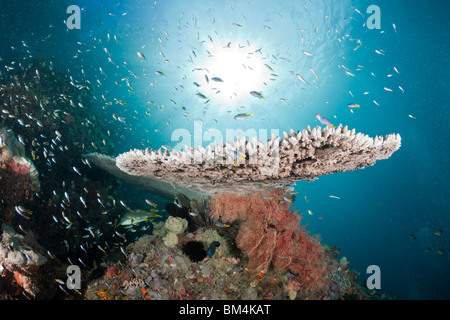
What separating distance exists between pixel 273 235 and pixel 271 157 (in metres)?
2.47

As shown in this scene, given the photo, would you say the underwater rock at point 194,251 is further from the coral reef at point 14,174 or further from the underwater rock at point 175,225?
the coral reef at point 14,174

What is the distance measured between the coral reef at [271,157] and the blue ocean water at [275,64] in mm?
2227

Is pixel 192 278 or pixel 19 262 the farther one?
pixel 192 278

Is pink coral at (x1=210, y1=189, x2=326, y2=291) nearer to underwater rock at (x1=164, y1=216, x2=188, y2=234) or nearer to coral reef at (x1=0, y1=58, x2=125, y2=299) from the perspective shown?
underwater rock at (x1=164, y1=216, x2=188, y2=234)

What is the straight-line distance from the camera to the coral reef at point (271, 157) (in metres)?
2.98

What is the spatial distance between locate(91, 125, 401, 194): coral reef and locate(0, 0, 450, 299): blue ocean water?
2.23m

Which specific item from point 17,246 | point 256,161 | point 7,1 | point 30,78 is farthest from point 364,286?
point 7,1

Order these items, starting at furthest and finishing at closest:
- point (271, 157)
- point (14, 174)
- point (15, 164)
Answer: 1. point (15, 164)
2. point (14, 174)
3. point (271, 157)

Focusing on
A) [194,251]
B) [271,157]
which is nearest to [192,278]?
[194,251]

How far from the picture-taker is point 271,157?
332 centimetres

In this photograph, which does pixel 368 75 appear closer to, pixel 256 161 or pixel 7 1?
pixel 256 161

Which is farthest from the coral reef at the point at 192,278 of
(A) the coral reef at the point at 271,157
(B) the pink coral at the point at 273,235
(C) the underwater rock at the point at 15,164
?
(C) the underwater rock at the point at 15,164

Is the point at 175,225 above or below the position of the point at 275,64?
below

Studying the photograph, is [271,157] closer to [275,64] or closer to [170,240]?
[170,240]
